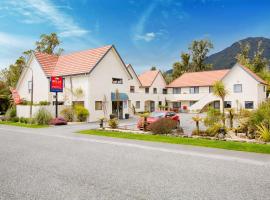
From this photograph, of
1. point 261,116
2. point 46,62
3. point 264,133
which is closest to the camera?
point 264,133

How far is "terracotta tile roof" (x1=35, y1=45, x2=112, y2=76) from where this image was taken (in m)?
31.6

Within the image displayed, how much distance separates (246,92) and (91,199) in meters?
40.9

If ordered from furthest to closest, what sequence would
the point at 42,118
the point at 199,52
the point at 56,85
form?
1. the point at 199,52
2. the point at 56,85
3. the point at 42,118

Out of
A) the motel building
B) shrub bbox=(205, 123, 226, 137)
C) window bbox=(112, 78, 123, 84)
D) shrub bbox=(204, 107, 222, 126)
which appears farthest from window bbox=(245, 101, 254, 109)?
shrub bbox=(205, 123, 226, 137)

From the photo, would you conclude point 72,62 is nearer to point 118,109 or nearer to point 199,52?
point 118,109

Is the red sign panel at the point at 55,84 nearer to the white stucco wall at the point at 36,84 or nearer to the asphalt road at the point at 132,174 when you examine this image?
the white stucco wall at the point at 36,84

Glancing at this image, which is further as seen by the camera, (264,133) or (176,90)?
(176,90)

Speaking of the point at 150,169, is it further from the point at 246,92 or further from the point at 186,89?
the point at 186,89

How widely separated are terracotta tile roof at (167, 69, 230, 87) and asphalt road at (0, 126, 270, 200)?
40.1 metres

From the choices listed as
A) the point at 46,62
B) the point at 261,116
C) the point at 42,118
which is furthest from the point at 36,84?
the point at 261,116

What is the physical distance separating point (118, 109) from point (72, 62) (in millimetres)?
9091

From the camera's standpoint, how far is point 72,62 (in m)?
34.4

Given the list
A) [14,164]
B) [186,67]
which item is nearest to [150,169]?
[14,164]

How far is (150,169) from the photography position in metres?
8.43
